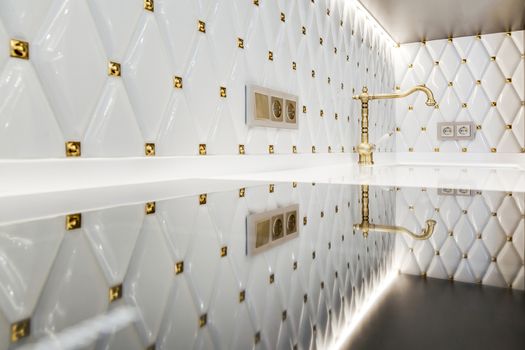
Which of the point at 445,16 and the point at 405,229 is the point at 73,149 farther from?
the point at 445,16

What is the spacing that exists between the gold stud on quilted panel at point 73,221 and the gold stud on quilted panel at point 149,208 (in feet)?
0.29

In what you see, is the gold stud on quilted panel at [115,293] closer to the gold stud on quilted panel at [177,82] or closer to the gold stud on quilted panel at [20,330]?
the gold stud on quilted panel at [20,330]

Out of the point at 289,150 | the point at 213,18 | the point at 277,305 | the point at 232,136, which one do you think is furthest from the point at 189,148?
the point at 277,305

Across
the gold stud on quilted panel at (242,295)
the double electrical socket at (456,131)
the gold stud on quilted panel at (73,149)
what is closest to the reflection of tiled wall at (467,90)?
the double electrical socket at (456,131)

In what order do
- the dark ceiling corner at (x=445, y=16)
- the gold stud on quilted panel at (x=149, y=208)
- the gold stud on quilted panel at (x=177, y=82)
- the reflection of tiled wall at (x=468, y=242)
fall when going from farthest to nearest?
the dark ceiling corner at (x=445, y=16) → the gold stud on quilted panel at (x=177, y=82) → the gold stud on quilted panel at (x=149, y=208) → the reflection of tiled wall at (x=468, y=242)

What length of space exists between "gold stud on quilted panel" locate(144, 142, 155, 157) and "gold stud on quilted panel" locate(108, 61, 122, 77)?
181mm

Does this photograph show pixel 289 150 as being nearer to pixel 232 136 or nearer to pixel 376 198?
pixel 232 136

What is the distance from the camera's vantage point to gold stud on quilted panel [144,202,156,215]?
23.5 inches

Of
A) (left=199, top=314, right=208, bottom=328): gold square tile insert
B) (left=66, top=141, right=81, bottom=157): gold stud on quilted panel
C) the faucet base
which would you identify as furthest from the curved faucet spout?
the faucet base

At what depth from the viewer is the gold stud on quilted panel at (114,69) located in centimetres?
96

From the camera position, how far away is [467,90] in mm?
2904

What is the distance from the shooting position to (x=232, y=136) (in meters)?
1.39

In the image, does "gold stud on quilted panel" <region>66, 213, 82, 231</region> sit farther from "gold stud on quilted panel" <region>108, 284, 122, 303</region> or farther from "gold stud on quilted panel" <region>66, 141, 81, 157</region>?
"gold stud on quilted panel" <region>66, 141, 81, 157</region>

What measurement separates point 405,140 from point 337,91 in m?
1.16
